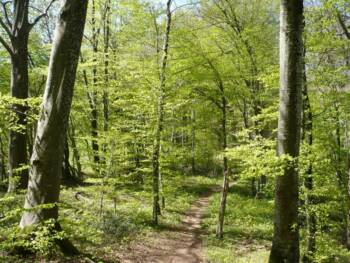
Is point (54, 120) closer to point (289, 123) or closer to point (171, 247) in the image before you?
point (289, 123)

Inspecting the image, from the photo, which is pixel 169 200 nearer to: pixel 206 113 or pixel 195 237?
pixel 206 113

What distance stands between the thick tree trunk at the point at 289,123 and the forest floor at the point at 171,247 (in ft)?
14.5

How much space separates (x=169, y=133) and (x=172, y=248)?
6.11 metres

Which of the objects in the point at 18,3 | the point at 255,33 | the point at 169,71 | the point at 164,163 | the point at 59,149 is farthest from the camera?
the point at 255,33

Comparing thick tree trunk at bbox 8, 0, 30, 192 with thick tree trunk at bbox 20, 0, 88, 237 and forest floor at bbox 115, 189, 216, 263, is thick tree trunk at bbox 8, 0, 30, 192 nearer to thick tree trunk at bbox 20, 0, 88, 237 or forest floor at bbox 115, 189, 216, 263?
forest floor at bbox 115, 189, 216, 263

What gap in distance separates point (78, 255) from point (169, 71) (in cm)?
1054

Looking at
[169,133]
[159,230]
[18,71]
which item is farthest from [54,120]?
[169,133]

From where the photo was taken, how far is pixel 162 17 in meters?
16.1

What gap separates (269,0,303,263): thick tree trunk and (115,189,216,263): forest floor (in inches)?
174

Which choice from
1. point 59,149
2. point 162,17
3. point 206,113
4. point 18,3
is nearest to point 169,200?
point 206,113

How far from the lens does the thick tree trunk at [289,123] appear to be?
16.6ft

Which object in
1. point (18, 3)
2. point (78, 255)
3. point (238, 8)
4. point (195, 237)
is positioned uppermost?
point (238, 8)

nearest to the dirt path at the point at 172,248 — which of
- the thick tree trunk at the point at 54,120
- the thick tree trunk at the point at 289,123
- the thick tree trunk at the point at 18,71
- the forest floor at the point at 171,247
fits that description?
the forest floor at the point at 171,247

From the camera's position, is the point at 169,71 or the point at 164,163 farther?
the point at 169,71
